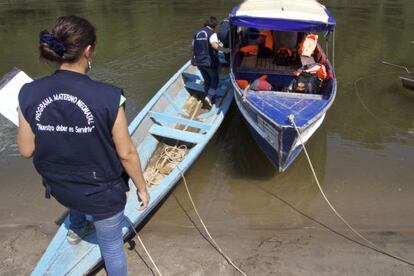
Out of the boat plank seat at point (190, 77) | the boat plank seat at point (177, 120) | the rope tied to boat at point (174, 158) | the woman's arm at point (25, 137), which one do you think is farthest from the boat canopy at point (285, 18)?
the woman's arm at point (25, 137)

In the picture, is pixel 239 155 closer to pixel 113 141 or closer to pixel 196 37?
pixel 196 37

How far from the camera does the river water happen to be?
15.1 ft

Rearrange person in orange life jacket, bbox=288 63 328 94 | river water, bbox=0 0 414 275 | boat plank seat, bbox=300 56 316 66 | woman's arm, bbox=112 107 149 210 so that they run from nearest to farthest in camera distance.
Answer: woman's arm, bbox=112 107 149 210, river water, bbox=0 0 414 275, person in orange life jacket, bbox=288 63 328 94, boat plank seat, bbox=300 56 316 66

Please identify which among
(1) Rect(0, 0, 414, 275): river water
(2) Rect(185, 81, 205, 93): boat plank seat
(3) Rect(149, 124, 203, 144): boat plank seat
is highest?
(3) Rect(149, 124, 203, 144): boat plank seat

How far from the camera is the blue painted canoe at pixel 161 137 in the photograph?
4.06 meters

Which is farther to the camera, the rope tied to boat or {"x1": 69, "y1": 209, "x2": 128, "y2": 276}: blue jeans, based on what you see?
the rope tied to boat

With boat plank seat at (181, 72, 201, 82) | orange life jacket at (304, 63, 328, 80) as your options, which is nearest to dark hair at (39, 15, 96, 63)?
orange life jacket at (304, 63, 328, 80)

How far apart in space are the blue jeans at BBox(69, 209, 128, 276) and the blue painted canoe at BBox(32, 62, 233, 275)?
1.00 m

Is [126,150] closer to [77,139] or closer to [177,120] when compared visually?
[77,139]

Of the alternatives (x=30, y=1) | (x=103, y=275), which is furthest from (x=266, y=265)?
(x=30, y=1)

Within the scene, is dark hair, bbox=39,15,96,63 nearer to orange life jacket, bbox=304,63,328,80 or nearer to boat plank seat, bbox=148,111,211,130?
boat plank seat, bbox=148,111,211,130

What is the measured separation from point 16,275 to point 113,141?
277 centimetres

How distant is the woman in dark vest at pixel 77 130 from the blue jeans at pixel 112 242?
70 millimetres

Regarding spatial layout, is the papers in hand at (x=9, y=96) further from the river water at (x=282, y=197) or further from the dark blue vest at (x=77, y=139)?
the dark blue vest at (x=77, y=139)
